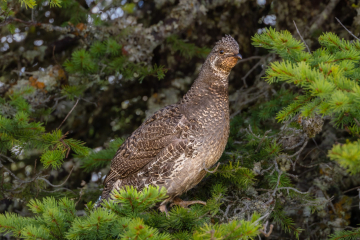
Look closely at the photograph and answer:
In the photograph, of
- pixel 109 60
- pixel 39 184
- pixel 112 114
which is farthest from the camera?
pixel 112 114

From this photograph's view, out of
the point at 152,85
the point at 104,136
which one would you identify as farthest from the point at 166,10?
the point at 104,136

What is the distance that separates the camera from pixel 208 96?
345 centimetres

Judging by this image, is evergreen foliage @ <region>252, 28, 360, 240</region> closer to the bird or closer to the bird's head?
the bird's head

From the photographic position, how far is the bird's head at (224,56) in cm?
338

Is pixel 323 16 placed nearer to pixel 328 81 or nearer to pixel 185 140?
pixel 185 140

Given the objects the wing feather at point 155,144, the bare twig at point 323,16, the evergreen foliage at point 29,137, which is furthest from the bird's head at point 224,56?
the bare twig at point 323,16

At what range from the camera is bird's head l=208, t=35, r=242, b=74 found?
3381 mm

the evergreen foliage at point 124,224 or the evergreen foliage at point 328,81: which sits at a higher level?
the evergreen foliage at point 328,81

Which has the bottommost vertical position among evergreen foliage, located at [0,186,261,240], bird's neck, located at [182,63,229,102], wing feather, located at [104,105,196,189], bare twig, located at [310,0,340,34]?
wing feather, located at [104,105,196,189]

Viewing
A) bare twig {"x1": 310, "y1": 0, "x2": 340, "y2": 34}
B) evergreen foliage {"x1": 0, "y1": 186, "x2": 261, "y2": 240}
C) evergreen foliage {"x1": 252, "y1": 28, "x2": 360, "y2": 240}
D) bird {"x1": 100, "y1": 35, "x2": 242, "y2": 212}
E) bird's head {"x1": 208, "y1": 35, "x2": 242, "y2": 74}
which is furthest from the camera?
bare twig {"x1": 310, "y1": 0, "x2": 340, "y2": 34}

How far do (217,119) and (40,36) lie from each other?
3216 mm

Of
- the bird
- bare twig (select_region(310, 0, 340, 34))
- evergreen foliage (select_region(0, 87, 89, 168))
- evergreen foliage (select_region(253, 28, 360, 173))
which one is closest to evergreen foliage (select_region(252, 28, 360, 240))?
evergreen foliage (select_region(253, 28, 360, 173))

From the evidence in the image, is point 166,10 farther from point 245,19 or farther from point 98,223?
point 98,223

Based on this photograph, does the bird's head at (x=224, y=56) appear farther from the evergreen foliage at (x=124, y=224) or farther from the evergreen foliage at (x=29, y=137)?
the evergreen foliage at (x=124, y=224)
